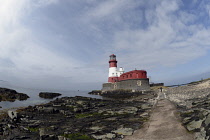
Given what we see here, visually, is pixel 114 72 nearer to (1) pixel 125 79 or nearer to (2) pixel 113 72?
(2) pixel 113 72

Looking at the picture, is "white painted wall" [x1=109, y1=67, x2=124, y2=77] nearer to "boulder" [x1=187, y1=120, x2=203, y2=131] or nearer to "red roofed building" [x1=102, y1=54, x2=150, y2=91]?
"red roofed building" [x1=102, y1=54, x2=150, y2=91]

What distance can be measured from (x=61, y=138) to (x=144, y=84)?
146ft

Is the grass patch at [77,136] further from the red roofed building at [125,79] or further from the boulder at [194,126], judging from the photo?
the red roofed building at [125,79]

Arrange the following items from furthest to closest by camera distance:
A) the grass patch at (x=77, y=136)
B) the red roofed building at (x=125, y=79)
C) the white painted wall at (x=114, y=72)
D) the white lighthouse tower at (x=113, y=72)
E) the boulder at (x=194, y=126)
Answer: the white painted wall at (x=114, y=72) → the white lighthouse tower at (x=113, y=72) → the red roofed building at (x=125, y=79) → the grass patch at (x=77, y=136) → the boulder at (x=194, y=126)

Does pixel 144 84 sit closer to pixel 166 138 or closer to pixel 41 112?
pixel 41 112

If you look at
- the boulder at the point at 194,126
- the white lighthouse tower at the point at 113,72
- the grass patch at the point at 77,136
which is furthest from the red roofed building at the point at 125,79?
the grass patch at the point at 77,136

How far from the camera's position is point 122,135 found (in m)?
10.5

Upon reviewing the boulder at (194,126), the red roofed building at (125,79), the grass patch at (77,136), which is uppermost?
the red roofed building at (125,79)

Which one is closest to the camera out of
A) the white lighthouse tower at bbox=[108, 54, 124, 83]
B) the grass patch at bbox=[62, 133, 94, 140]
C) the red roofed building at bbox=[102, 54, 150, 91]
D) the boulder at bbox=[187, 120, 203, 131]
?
the boulder at bbox=[187, 120, 203, 131]


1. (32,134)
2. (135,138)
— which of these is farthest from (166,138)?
(32,134)

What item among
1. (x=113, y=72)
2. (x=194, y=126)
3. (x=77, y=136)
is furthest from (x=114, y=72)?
(x=194, y=126)

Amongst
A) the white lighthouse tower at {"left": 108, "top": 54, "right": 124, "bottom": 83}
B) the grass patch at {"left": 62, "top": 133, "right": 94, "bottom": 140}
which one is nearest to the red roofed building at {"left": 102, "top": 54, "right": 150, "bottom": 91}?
the white lighthouse tower at {"left": 108, "top": 54, "right": 124, "bottom": 83}

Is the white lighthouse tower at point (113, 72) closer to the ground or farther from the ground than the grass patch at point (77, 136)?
farther from the ground

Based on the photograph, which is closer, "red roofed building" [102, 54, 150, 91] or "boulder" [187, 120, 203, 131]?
"boulder" [187, 120, 203, 131]
